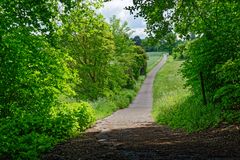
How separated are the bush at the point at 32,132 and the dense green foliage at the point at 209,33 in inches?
196

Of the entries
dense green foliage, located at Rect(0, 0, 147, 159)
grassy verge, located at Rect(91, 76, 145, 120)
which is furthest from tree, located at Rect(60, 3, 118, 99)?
dense green foliage, located at Rect(0, 0, 147, 159)

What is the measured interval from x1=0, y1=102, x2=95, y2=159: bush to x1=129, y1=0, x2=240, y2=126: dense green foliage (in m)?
4.97

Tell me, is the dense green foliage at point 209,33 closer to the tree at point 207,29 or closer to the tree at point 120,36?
the tree at point 207,29

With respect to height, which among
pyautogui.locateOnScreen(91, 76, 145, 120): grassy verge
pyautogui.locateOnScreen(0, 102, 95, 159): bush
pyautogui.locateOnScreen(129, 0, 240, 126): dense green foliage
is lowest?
pyautogui.locateOnScreen(91, 76, 145, 120): grassy verge

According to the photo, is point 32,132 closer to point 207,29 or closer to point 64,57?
point 64,57

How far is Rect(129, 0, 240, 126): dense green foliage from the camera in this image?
14.1m

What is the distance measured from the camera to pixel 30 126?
13.7 metres

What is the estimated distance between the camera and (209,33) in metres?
17.2

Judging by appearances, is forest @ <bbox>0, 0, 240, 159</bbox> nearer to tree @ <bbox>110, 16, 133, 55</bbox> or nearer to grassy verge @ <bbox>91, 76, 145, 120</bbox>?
grassy verge @ <bbox>91, 76, 145, 120</bbox>

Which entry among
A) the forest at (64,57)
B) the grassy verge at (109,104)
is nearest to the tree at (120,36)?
the grassy verge at (109,104)

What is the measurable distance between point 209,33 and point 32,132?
8.92 m

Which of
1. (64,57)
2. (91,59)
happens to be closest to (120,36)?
(91,59)

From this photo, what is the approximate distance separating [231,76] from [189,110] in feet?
20.2

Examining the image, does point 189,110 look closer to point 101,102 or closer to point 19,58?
point 19,58
